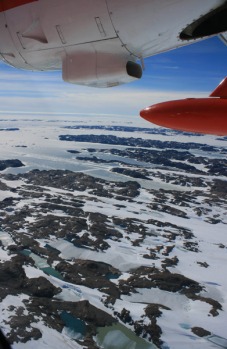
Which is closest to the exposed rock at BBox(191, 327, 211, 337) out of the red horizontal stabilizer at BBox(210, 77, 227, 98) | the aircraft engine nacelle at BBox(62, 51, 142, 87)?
the red horizontal stabilizer at BBox(210, 77, 227, 98)

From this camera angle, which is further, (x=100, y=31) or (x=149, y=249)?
(x=149, y=249)

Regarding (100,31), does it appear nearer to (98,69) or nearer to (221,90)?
(98,69)

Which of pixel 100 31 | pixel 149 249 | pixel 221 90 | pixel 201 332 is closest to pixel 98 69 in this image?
pixel 100 31

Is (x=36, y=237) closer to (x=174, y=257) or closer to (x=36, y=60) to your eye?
(x=174, y=257)

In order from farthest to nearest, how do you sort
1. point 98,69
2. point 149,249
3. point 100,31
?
point 149,249 < point 98,69 < point 100,31

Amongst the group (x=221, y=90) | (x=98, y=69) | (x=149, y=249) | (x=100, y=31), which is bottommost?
(x=149, y=249)

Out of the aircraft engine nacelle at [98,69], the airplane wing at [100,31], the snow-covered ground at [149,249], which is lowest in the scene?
the snow-covered ground at [149,249]

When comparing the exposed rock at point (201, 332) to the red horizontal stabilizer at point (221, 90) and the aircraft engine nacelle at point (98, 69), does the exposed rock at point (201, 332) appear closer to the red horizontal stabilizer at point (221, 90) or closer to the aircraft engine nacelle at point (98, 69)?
the red horizontal stabilizer at point (221, 90)

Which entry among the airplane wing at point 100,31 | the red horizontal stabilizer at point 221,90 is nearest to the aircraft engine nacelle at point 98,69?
the airplane wing at point 100,31
